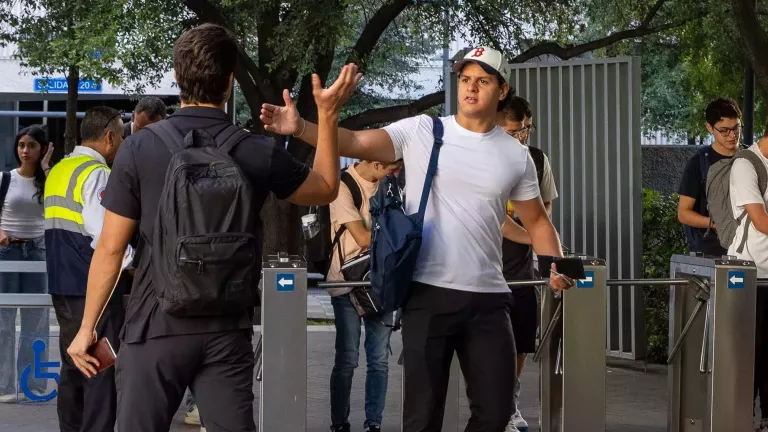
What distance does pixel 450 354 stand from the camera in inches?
182

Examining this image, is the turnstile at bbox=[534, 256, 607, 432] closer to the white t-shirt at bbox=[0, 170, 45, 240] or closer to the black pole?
the white t-shirt at bbox=[0, 170, 45, 240]

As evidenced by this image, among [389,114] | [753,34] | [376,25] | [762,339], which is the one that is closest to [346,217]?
[762,339]

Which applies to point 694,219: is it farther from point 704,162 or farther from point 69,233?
point 69,233

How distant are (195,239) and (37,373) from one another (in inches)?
188

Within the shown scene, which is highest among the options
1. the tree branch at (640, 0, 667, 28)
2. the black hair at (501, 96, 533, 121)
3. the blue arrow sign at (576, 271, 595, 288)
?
the tree branch at (640, 0, 667, 28)

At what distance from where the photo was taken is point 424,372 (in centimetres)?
453

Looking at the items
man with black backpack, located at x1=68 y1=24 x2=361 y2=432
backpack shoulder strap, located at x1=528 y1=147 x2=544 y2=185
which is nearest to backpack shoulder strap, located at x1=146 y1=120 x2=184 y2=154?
man with black backpack, located at x1=68 y1=24 x2=361 y2=432

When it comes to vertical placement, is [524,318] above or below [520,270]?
below

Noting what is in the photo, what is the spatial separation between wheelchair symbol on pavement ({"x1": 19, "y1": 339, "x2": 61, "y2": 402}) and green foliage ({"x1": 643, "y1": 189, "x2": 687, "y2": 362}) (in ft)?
15.9

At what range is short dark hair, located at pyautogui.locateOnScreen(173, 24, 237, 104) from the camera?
12.3 ft

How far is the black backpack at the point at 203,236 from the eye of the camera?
3598 mm

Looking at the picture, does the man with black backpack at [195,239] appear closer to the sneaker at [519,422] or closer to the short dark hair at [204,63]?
the short dark hair at [204,63]

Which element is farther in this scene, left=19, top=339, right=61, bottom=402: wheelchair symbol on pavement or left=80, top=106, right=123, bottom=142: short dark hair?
left=19, top=339, right=61, bottom=402: wheelchair symbol on pavement

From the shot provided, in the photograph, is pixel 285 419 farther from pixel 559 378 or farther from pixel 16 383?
pixel 16 383
